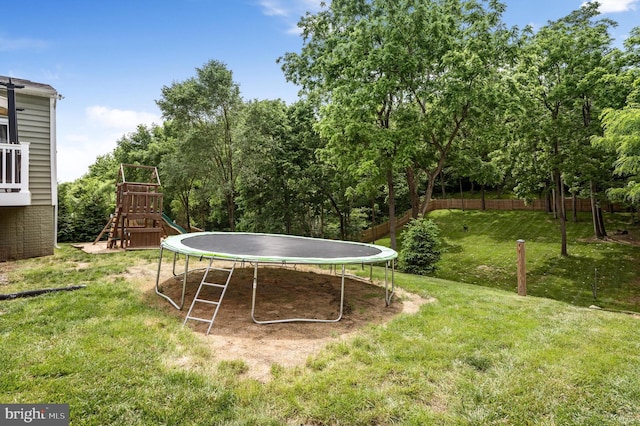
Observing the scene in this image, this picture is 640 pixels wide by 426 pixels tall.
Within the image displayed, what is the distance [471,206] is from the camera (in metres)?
28.3

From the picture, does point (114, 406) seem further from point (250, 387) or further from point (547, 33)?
point (547, 33)

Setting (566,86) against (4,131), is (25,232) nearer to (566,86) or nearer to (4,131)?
(4,131)

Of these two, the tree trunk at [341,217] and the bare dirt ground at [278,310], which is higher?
the tree trunk at [341,217]

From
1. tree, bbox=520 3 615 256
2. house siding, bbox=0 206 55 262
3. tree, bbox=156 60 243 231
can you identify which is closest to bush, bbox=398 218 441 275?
tree, bbox=520 3 615 256

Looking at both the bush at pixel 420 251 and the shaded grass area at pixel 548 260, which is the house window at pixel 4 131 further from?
the shaded grass area at pixel 548 260

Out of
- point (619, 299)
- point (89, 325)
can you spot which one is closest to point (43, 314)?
point (89, 325)

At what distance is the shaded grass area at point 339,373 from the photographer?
112 inches

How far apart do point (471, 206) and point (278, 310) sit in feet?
86.0

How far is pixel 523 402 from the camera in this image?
3.08 m

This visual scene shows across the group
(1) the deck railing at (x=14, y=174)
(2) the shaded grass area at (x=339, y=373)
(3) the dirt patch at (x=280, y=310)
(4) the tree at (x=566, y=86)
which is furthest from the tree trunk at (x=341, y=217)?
(2) the shaded grass area at (x=339, y=373)

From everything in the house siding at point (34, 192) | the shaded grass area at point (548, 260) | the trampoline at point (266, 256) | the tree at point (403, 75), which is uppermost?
the tree at point (403, 75)

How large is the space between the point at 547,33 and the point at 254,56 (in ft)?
41.6

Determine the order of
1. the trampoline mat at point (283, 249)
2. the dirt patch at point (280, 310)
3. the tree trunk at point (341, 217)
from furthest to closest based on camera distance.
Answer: the tree trunk at point (341, 217), the trampoline mat at point (283, 249), the dirt patch at point (280, 310)

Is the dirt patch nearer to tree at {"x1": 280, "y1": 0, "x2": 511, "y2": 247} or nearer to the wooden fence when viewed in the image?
tree at {"x1": 280, "y1": 0, "x2": 511, "y2": 247}
